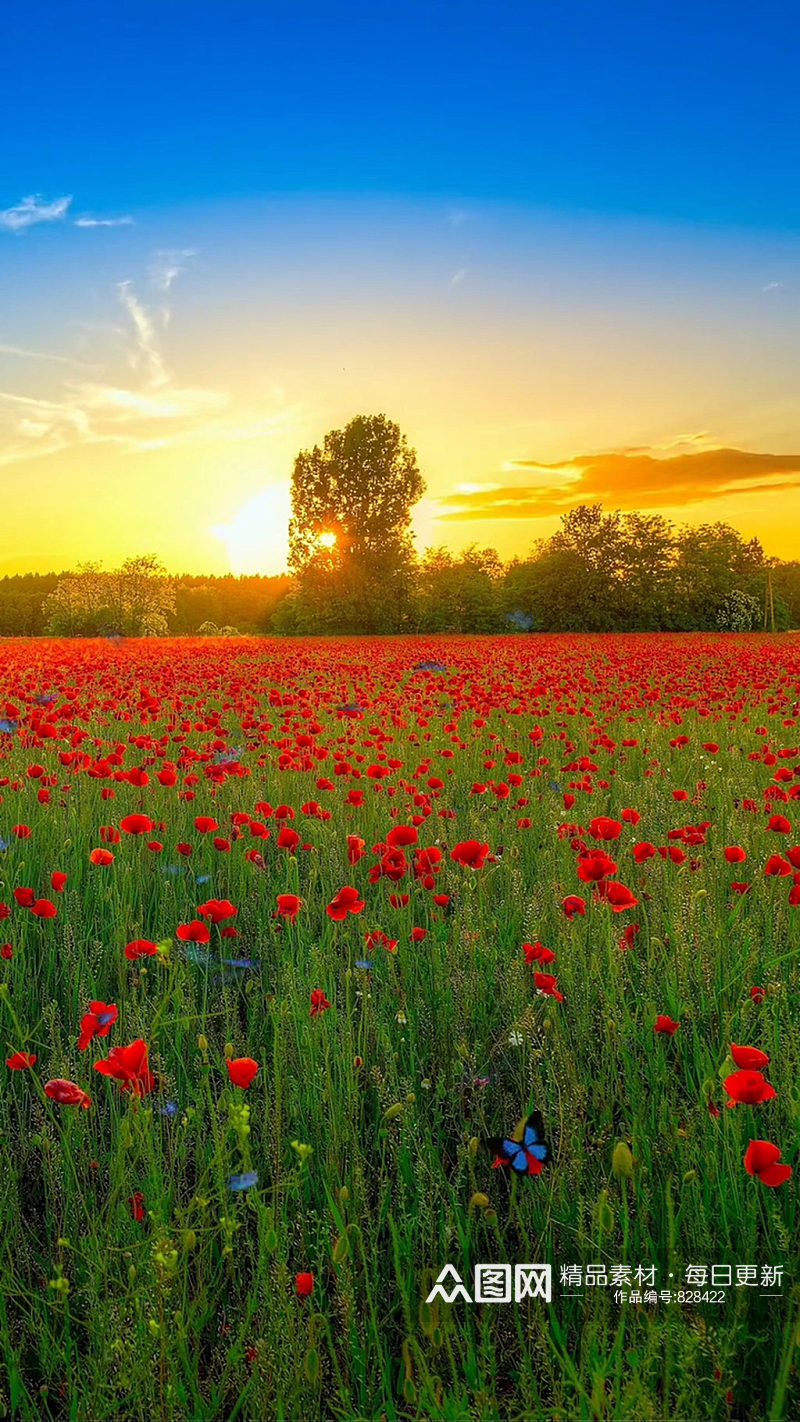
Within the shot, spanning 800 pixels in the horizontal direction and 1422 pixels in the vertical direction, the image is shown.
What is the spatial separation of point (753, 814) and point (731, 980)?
2.40 meters

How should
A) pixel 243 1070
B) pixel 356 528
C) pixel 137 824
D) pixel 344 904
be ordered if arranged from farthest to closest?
pixel 356 528 → pixel 137 824 → pixel 344 904 → pixel 243 1070

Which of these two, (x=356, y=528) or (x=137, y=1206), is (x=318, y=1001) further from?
(x=356, y=528)

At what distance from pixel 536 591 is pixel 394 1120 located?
175 ft

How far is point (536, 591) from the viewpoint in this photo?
177 feet

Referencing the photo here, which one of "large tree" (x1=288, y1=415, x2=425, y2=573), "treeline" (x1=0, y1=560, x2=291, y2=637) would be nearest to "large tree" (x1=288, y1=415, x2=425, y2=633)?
"large tree" (x1=288, y1=415, x2=425, y2=573)

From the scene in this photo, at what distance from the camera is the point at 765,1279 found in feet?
5.17

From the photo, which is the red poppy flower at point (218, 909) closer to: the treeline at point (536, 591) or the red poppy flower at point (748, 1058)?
the red poppy flower at point (748, 1058)

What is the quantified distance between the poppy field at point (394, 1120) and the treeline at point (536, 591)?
4421 cm

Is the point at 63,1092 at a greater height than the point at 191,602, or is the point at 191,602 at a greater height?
the point at 191,602

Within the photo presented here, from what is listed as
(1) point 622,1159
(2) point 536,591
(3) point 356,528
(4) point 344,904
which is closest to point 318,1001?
(4) point 344,904

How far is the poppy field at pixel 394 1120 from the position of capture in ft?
4.83

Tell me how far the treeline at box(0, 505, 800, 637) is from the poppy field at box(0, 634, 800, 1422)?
44210 millimetres

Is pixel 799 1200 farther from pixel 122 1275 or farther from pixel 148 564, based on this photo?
pixel 148 564

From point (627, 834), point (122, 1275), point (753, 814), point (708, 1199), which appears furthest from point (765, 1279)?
→ point (753, 814)
